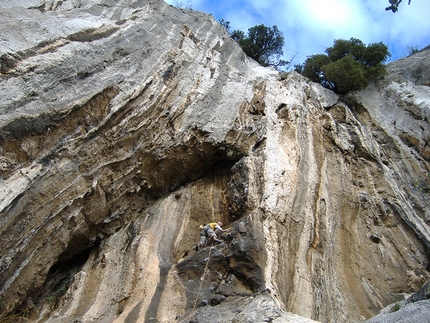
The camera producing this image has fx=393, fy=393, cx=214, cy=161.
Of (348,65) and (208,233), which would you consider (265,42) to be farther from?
(208,233)

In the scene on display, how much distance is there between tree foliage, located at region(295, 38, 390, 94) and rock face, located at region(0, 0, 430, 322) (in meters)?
3.29

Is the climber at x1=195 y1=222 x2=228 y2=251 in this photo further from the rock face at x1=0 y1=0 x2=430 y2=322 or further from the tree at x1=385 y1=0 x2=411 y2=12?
the tree at x1=385 y1=0 x2=411 y2=12

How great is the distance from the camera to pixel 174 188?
41.9 ft

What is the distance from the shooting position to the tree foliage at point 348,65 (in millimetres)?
17594

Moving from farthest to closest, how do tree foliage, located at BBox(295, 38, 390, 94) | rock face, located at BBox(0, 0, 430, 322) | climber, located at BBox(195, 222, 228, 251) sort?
1. tree foliage, located at BBox(295, 38, 390, 94)
2. climber, located at BBox(195, 222, 228, 251)
3. rock face, located at BBox(0, 0, 430, 322)

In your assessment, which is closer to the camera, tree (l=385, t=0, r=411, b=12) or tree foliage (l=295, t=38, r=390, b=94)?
tree (l=385, t=0, r=411, b=12)

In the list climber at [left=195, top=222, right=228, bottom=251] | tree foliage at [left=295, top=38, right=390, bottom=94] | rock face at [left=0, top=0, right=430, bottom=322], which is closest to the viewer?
rock face at [left=0, top=0, right=430, bottom=322]

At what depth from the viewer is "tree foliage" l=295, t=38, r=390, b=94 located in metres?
17.6

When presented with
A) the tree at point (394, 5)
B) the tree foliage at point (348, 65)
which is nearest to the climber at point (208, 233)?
the tree at point (394, 5)

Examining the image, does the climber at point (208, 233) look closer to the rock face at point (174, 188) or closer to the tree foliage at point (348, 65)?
the rock face at point (174, 188)

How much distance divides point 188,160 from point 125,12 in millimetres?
6659

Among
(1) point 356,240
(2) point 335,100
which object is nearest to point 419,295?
(1) point 356,240

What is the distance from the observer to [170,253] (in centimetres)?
1043

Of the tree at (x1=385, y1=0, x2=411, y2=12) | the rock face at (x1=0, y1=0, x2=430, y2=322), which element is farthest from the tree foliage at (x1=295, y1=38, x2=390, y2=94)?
the tree at (x1=385, y1=0, x2=411, y2=12)
